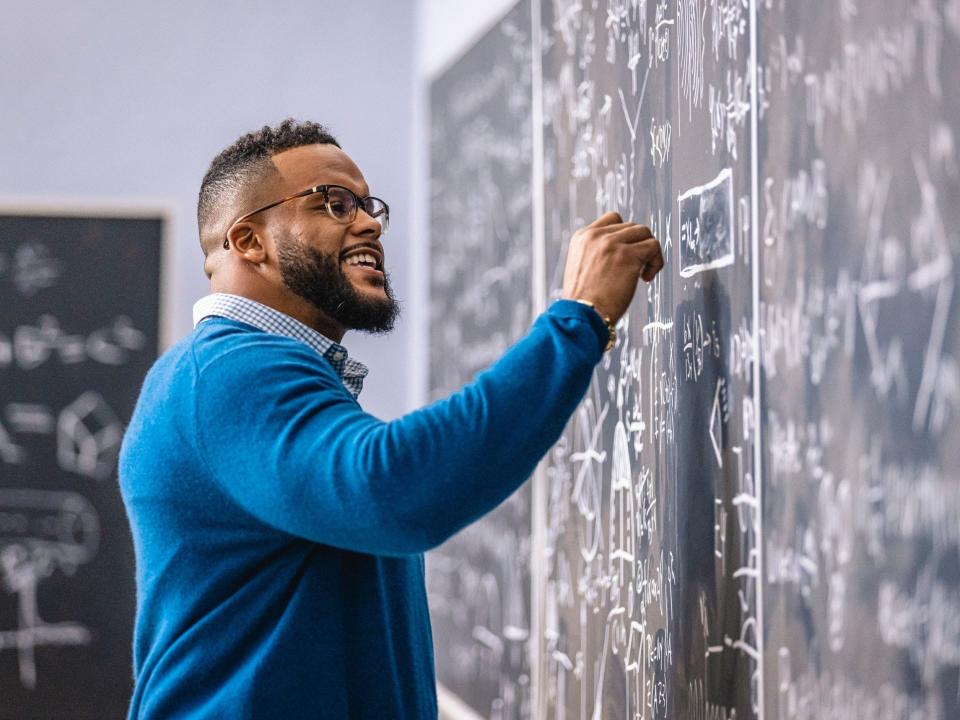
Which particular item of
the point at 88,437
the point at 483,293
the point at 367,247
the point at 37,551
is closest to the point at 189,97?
the point at 88,437

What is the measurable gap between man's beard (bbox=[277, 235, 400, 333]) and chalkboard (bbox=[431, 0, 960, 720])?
1.33ft

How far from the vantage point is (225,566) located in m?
1.26

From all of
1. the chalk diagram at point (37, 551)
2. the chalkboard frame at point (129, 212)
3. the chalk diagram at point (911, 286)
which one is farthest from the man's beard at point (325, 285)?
the chalk diagram at point (37, 551)

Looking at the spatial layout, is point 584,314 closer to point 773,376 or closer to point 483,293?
point 773,376

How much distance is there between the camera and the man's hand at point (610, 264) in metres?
1.25

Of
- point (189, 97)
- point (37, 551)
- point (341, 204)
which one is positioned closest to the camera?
point (341, 204)

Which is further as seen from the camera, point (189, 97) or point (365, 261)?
point (189, 97)

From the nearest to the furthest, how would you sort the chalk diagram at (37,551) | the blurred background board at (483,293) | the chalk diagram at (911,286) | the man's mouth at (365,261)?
1. the chalk diagram at (911,286)
2. the man's mouth at (365,261)
3. the blurred background board at (483,293)
4. the chalk diagram at (37,551)

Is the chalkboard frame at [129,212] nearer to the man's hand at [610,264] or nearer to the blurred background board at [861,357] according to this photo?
the man's hand at [610,264]

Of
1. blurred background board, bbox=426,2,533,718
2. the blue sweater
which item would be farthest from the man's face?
blurred background board, bbox=426,2,533,718

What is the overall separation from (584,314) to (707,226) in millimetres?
297

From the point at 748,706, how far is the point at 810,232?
1.74 ft

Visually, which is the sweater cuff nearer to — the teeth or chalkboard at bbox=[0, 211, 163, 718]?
the teeth

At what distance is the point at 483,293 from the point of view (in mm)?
2697
